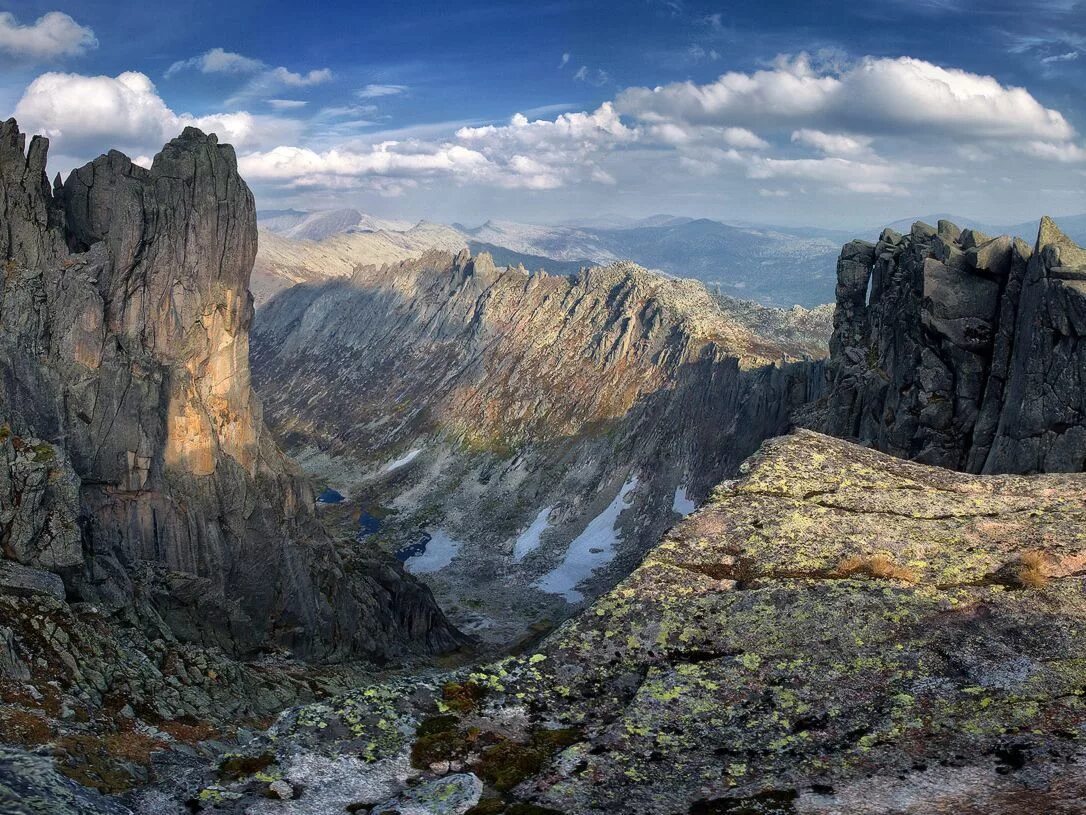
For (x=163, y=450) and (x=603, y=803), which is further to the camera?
(x=163, y=450)

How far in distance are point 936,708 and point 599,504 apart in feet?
448

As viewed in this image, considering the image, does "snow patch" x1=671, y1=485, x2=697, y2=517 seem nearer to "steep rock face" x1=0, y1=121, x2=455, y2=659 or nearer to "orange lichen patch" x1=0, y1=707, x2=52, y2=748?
"steep rock face" x1=0, y1=121, x2=455, y2=659

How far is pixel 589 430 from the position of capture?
6703 inches

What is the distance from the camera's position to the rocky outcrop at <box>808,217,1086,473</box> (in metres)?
41.9

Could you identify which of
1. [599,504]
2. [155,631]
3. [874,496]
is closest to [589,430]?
[599,504]

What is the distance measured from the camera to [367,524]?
169500 mm

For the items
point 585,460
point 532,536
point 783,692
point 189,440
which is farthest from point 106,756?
point 585,460

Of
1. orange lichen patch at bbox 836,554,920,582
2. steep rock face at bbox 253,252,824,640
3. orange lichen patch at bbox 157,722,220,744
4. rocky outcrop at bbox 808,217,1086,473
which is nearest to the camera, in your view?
orange lichen patch at bbox 836,554,920,582

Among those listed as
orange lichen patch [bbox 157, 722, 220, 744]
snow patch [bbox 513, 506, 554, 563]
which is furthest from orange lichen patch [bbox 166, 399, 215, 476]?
snow patch [bbox 513, 506, 554, 563]

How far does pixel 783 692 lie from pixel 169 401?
7720 cm

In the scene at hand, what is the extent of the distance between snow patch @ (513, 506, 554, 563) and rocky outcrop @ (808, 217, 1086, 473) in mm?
80798

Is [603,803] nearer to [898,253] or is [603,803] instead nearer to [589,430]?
[898,253]

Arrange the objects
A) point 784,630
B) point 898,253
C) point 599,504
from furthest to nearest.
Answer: point 599,504 → point 898,253 → point 784,630

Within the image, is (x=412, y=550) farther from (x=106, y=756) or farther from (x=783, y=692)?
(x=783, y=692)
